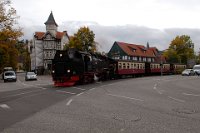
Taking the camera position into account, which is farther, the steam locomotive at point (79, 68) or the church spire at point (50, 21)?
the church spire at point (50, 21)

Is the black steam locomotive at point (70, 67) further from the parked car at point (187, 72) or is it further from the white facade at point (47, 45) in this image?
the white facade at point (47, 45)

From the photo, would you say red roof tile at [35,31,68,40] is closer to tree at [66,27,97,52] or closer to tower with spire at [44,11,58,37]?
tower with spire at [44,11,58,37]

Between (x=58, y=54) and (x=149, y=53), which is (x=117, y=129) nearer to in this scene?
(x=58, y=54)

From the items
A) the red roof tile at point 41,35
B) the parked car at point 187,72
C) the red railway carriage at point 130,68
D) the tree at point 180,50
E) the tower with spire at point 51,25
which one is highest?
the tower with spire at point 51,25

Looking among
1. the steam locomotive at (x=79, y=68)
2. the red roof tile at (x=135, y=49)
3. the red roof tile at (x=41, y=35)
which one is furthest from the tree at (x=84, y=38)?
the red roof tile at (x=135, y=49)

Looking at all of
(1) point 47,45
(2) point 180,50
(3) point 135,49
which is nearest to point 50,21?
(1) point 47,45

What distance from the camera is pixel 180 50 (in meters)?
96.2

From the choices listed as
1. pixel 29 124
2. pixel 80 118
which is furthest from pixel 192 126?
pixel 29 124

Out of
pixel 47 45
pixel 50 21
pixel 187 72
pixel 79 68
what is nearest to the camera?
pixel 79 68

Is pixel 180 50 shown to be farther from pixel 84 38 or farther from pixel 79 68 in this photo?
pixel 79 68

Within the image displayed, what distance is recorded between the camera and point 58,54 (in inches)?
1122

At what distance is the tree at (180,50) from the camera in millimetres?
94562

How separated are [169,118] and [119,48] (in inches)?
3444

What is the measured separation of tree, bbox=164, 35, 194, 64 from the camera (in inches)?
3723
